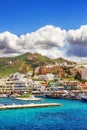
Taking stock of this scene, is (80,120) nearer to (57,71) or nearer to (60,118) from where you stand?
(60,118)

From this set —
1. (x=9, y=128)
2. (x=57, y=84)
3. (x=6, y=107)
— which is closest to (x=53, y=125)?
(x=9, y=128)

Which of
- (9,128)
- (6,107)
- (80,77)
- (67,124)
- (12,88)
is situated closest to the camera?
(9,128)

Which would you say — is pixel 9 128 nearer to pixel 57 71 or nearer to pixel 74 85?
pixel 74 85

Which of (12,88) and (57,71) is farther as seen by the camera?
(57,71)

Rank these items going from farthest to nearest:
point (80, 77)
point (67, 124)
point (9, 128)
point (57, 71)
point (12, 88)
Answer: point (57, 71)
point (80, 77)
point (12, 88)
point (67, 124)
point (9, 128)

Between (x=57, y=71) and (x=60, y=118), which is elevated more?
(x=57, y=71)

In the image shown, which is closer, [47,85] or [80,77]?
[47,85]

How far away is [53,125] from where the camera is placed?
4653cm

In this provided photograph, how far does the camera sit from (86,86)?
142375mm

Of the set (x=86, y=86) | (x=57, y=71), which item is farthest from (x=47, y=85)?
(x=57, y=71)

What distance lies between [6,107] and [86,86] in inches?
3069

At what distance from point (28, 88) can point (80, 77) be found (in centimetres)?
4009

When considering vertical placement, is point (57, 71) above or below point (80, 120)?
above

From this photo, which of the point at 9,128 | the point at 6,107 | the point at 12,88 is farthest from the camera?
the point at 12,88
